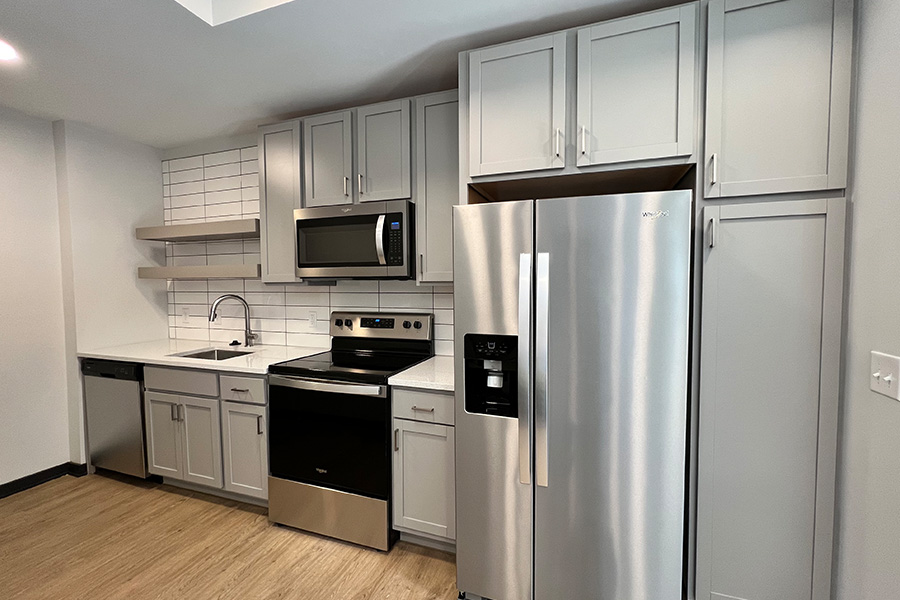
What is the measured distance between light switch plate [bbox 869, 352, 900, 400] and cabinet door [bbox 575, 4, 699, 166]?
2.80 feet

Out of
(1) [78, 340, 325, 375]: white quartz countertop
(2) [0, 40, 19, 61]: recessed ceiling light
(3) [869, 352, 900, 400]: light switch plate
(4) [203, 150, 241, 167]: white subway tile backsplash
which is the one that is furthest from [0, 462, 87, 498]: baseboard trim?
(3) [869, 352, 900, 400]: light switch plate

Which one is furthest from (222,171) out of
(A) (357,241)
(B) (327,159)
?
(A) (357,241)

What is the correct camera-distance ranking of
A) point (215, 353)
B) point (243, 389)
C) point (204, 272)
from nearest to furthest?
point (243, 389) → point (204, 272) → point (215, 353)

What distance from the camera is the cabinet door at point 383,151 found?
2.24 metres

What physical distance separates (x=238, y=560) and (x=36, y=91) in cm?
278

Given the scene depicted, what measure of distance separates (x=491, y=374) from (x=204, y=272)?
90.1 inches

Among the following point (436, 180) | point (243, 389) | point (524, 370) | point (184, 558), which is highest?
point (436, 180)

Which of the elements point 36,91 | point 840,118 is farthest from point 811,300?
point 36,91

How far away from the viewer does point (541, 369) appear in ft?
4.96

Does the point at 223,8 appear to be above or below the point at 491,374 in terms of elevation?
above

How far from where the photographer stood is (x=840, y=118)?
133cm

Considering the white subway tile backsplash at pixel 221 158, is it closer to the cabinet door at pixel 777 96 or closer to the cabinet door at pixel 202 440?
the cabinet door at pixel 202 440

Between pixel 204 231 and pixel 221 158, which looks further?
pixel 221 158

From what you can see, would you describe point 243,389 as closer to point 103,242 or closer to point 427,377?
point 427,377
